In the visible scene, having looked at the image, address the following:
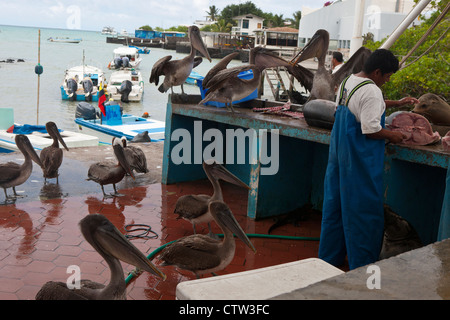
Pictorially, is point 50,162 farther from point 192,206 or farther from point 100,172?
point 192,206

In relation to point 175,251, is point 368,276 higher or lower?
higher

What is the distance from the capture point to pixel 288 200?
6.73 m

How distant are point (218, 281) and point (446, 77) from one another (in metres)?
9.60

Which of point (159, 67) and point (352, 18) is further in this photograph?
point (352, 18)

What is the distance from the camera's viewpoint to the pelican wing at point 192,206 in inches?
208

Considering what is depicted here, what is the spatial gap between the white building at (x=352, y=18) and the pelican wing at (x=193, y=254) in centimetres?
2392

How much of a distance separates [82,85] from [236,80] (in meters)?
30.7

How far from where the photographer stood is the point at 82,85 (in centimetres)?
3534

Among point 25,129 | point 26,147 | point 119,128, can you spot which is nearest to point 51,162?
point 26,147

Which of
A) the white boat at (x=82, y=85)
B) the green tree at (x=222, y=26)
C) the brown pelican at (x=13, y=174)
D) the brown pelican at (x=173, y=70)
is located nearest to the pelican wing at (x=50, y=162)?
the brown pelican at (x=13, y=174)

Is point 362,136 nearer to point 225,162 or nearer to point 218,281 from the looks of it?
Result: point 218,281

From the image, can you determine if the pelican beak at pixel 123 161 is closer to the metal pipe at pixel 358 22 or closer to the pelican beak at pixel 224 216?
the pelican beak at pixel 224 216

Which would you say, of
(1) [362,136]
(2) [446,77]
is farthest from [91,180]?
(2) [446,77]

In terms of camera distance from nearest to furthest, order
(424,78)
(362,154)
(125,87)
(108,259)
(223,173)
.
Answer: (108,259) < (362,154) < (223,173) < (424,78) < (125,87)
